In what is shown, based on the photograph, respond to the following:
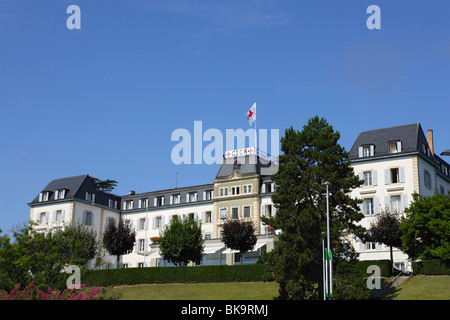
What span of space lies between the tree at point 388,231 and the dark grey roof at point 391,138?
34.6ft

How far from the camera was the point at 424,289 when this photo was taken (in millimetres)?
44625

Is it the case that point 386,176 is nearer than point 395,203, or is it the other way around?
point 395,203

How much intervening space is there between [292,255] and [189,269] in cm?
1709

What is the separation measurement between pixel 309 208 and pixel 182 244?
23286mm

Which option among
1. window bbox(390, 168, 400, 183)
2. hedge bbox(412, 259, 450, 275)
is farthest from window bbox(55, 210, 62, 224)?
hedge bbox(412, 259, 450, 275)

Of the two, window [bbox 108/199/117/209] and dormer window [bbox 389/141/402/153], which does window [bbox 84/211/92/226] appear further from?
dormer window [bbox 389/141/402/153]

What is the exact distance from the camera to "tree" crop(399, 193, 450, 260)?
48375mm

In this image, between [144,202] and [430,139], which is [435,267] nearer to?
[430,139]

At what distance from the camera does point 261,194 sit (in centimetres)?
7375

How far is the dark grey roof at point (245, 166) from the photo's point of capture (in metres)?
75.1

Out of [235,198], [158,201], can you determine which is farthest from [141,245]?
[235,198]

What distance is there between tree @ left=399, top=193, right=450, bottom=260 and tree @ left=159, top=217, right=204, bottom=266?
2397 cm

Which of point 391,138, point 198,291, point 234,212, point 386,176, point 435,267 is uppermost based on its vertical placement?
point 391,138

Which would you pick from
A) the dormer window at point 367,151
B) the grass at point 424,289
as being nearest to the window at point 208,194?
the dormer window at point 367,151
